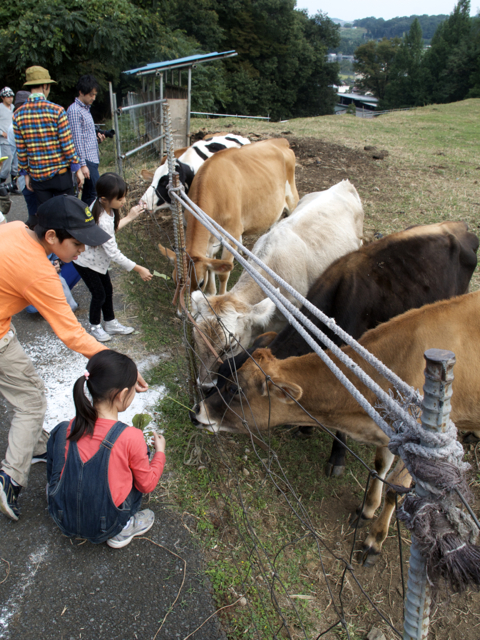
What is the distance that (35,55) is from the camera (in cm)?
1239

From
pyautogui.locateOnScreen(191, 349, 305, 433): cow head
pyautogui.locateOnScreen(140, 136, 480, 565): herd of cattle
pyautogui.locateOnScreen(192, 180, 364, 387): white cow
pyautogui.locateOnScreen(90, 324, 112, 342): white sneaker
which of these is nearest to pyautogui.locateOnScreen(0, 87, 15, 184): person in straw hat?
pyautogui.locateOnScreen(140, 136, 480, 565): herd of cattle

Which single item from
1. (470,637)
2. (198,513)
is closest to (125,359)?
(198,513)

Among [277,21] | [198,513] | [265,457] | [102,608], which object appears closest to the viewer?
[102,608]

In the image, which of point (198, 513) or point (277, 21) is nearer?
point (198, 513)

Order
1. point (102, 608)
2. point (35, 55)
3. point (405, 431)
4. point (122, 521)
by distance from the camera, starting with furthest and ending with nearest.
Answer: point (35, 55), point (122, 521), point (102, 608), point (405, 431)

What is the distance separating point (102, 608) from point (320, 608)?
1121mm

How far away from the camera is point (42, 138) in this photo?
14.5 feet

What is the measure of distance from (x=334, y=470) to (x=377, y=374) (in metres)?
1.04

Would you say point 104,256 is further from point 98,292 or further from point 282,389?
point 282,389

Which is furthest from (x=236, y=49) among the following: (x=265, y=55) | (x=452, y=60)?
(x=452, y=60)

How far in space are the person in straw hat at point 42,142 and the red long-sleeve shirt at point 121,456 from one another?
3.31 metres

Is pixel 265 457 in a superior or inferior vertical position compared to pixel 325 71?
inferior

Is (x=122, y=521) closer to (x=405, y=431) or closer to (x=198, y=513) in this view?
(x=198, y=513)

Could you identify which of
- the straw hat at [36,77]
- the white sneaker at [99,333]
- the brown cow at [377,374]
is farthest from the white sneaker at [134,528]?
the straw hat at [36,77]
